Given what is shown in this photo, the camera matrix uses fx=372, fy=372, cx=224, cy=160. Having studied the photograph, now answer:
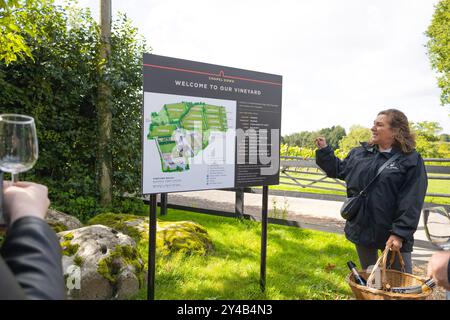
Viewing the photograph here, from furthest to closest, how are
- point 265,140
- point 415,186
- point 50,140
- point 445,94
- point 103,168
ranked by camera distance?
point 445,94, point 103,168, point 50,140, point 265,140, point 415,186

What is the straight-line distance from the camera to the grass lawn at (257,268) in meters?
4.21

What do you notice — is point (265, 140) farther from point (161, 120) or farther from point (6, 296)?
point (6, 296)

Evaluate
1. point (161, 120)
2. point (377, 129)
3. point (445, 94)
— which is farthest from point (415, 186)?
point (445, 94)

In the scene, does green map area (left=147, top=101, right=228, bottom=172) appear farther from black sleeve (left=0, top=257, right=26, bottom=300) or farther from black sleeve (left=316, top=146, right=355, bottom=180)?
black sleeve (left=0, top=257, right=26, bottom=300)

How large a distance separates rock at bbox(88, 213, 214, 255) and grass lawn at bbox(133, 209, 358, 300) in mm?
194

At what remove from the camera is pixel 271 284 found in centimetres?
446

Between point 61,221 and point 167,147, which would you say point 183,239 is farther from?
point 167,147

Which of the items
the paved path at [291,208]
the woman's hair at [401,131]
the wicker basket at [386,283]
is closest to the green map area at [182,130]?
the woman's hair at [401,131]

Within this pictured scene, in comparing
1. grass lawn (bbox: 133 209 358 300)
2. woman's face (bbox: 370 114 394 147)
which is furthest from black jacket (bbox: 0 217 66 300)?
woman's face (bbox: 370 114 394 147)

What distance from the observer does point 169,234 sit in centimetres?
534

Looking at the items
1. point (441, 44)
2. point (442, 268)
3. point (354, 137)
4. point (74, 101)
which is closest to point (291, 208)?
point (74, 101)

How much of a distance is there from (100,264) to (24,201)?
110 inches

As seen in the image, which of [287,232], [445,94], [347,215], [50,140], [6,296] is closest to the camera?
[6,296]

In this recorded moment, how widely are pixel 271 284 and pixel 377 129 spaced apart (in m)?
2.18
